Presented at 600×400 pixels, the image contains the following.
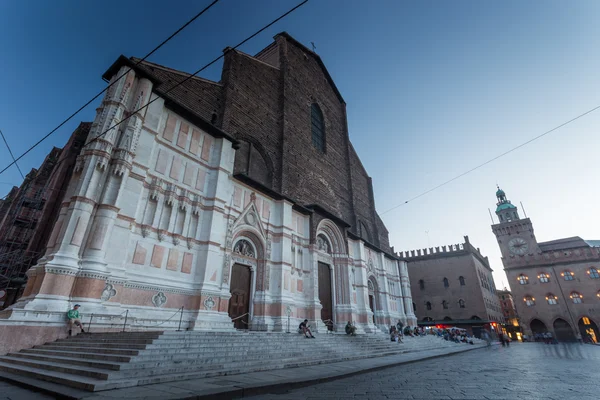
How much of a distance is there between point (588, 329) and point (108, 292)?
5699 cm

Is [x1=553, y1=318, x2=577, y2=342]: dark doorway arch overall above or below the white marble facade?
below

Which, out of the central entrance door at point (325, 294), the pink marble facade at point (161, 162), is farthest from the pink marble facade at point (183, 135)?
the central entrance door at point (325, 294)

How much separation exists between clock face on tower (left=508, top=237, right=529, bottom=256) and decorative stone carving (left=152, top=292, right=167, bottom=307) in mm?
61592

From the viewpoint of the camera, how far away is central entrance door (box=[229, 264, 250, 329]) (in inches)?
532

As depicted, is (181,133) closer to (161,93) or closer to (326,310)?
(161,93)

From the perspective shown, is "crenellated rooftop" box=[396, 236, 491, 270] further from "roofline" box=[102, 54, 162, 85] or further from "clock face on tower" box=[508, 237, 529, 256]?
"roofline" box=[102, 54, 162, 85]

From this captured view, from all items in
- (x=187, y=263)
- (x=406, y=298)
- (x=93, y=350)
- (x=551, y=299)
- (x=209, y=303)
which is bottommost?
(x=93, y=350)

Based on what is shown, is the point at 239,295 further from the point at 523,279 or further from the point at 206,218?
the point at 523,279

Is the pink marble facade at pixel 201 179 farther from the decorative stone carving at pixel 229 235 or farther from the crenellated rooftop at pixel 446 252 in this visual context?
the crenellated rooftop at pixel 446 252

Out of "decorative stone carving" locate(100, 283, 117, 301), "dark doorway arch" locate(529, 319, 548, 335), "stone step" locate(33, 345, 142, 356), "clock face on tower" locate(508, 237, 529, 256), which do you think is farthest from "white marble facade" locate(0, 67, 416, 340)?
"clock face on tower" locate(508, 237, 529, 256)

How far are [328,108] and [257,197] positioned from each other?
15.4 meters

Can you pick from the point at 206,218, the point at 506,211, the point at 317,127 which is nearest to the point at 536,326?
the point at 506,211

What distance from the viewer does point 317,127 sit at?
82.6 feet

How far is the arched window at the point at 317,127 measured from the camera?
24.2m
